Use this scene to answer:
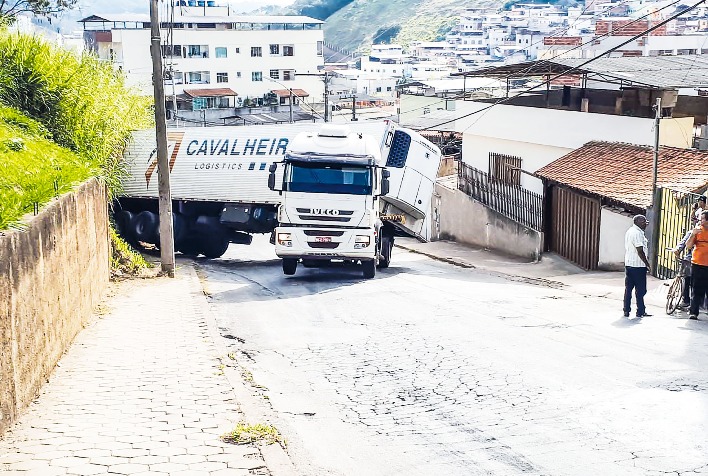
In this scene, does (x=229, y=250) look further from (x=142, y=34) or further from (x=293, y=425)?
(x=142, y=34)

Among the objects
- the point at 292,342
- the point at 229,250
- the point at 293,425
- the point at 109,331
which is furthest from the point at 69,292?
the point at 229,250

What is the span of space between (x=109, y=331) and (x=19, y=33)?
10.1m

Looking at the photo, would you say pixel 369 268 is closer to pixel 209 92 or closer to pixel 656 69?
pixel 656 69

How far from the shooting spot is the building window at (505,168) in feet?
99.8

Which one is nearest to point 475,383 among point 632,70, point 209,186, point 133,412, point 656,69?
point 133,412

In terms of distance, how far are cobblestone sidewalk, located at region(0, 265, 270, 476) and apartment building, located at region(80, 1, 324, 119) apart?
60.1 meters

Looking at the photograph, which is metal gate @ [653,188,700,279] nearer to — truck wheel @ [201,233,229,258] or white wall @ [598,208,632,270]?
white wall @ [598,208,632,270]

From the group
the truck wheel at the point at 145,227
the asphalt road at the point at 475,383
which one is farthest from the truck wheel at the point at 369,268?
the truck wheel at the point at 145,227

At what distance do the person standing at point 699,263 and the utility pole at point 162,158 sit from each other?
37.4 ft

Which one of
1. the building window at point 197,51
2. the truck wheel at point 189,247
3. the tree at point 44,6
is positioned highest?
the tree at point 44,6

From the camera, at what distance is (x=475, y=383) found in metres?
9.61

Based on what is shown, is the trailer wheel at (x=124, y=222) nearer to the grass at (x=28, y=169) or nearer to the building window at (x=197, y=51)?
the grass at (x=28, y=169)

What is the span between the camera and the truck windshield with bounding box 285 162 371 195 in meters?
19.5

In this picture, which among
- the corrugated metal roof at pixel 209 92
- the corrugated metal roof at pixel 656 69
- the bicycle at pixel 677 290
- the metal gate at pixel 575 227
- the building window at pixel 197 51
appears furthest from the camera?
the building window at pixel 197 51
